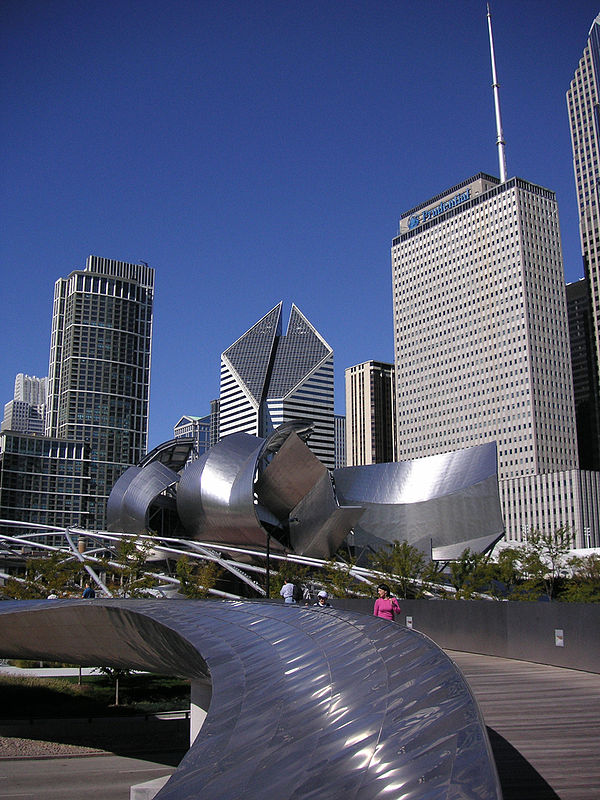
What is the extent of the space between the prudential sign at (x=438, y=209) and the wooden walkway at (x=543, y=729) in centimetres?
13418

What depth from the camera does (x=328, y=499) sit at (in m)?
49.0

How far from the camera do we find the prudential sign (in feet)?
455

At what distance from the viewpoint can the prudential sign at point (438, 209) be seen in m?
139

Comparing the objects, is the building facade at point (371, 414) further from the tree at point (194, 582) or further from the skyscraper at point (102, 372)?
the tree at point (194, 582)

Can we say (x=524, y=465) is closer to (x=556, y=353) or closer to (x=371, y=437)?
(x=556, y=353)

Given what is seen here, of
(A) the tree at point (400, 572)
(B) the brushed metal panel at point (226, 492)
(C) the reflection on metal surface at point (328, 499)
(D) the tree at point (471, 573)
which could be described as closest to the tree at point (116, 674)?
(A) the tree at point (400, 572)

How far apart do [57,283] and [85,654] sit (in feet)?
623

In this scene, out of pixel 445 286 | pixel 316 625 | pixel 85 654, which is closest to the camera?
pixel 316 625

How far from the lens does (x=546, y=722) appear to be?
291 inches

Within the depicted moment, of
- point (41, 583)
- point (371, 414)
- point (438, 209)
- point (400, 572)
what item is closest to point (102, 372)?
point (371, 414)

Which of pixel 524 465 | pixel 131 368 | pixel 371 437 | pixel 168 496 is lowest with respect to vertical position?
pixel 168 496

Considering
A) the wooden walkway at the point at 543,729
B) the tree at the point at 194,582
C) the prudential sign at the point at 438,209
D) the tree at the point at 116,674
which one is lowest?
the tree at the point at 116,674

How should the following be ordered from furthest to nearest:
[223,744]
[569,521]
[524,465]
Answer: [524,465] → [569,521] → [223,744]

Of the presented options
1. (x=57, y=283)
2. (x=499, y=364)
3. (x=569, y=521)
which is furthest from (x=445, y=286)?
(x=57, y=283)
